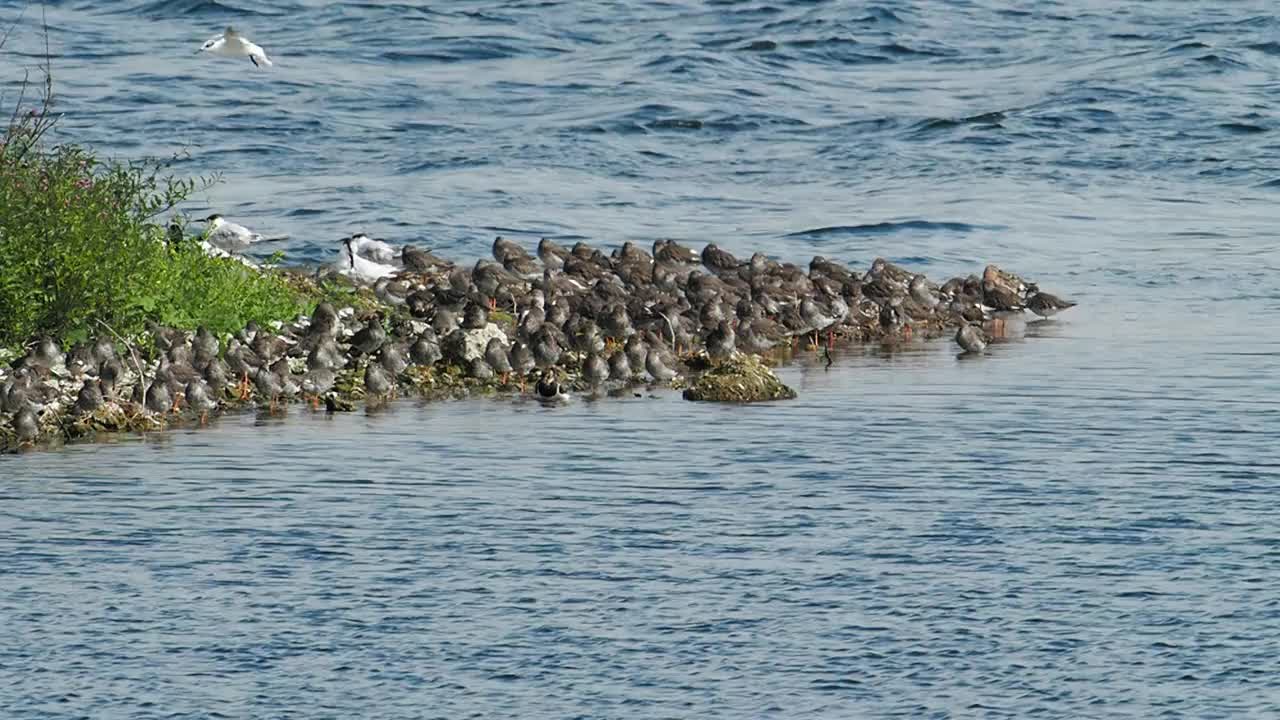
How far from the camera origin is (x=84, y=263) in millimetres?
18000

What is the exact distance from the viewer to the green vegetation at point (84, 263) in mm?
17922

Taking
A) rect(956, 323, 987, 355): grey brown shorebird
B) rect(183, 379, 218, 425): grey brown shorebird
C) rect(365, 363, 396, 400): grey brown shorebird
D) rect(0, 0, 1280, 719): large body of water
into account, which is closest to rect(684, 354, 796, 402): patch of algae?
rect(0, 0, 1280, 719): large body of water

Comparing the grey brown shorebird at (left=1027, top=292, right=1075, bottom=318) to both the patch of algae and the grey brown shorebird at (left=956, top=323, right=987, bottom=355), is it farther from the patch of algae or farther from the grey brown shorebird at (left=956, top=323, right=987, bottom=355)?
the patch of algae

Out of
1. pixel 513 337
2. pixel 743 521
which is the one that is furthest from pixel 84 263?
pixel 743 521

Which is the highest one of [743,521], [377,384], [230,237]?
[230,237]

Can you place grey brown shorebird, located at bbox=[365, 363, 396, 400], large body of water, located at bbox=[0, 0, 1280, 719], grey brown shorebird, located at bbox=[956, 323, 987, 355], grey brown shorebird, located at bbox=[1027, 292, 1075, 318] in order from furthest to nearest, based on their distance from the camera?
grey brown shorebird, located at bbox=[1027, 292, 1075, 318] < grey brown shorebird, located at bbox=[956, 323, 987, 355] < grey brown shorebird, located at bbox=[365, 363, 396, 400] < large body of water, located at bbox=[0, 0, 1280, 719]

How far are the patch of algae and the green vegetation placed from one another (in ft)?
12.9

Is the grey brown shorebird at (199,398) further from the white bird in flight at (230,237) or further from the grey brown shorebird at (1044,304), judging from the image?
the grey brown shorebird at (1044,304)

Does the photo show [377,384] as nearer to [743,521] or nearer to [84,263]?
[84,263]

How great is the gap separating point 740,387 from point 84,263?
5255 mm

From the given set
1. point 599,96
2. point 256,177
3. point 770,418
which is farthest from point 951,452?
point 599,96

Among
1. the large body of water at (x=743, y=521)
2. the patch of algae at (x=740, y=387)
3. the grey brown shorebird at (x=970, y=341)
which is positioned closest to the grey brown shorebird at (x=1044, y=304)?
the large body of water at (x=743, y=521)

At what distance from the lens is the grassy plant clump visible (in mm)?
17922

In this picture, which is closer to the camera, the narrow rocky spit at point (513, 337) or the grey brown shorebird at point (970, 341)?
the narrow rocky spit at point (513, 337)
